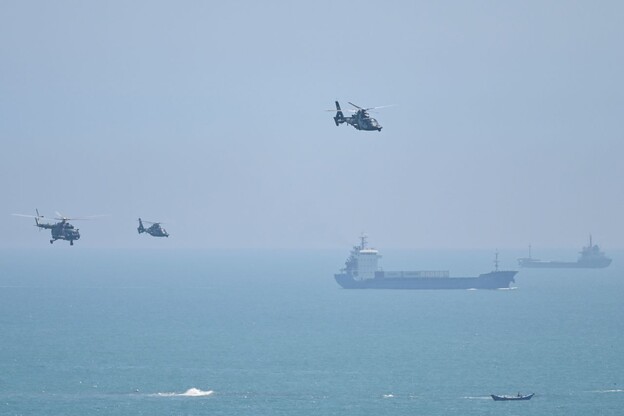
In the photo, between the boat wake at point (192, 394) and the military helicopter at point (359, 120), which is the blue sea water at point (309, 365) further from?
the military helicopter at point (359, 120)

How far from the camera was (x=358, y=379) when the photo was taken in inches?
4739

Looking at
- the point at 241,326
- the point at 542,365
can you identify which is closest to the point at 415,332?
the point at 241,326

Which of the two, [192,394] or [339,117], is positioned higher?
[339,117]

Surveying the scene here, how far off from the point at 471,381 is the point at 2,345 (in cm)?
6328

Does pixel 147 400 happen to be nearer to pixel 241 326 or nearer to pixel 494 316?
pixel 241 326

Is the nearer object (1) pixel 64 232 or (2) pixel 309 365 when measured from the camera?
(1) pixel 64 232

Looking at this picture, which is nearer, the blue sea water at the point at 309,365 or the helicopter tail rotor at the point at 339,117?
the helicopter tail rotor at the point at 339,117

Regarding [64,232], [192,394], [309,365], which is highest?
[64,232]

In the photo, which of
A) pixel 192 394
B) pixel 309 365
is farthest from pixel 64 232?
pixel 309 365

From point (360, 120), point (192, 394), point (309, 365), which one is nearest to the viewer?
point (360, 120)

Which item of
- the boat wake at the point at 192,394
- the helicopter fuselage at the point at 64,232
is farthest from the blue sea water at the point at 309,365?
the helicopter fuselage at the point at 64,232

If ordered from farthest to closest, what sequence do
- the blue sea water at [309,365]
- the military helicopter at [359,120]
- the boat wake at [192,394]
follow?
1. the boat wake at [192,394]
2. the blue sea water at [309,365]
3. the military helicopter at [359,120]

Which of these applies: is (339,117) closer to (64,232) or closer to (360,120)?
(360,120)

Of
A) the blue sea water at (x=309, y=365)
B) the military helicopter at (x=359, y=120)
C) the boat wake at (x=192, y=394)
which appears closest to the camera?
the military helicopter at (x=359, y=120)
